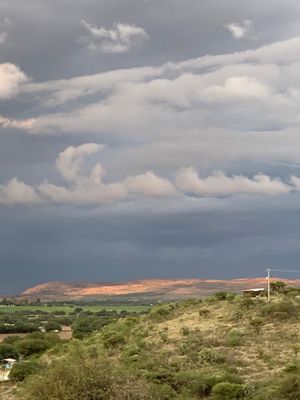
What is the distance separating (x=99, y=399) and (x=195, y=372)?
10.4 meters

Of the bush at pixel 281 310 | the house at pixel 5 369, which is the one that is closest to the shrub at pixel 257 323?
the bush at pixel 281 310

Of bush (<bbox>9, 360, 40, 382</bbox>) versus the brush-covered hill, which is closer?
the brush-covered hill

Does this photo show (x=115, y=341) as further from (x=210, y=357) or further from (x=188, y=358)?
(x=210, y=357)

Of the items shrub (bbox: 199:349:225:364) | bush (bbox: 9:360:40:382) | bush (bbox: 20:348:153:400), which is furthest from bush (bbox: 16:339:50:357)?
bush (bbox: 20:348:153:400)

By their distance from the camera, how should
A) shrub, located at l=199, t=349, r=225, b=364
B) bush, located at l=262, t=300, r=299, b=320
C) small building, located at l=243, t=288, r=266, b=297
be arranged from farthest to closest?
small building, located at l=243, t=288, r=266, b=297, bush, located at l=262, t=300, r=299, b=320, shrub, located at l=199, t=349, r=225, b=364

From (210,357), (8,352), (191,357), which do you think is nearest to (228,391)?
(210,357)

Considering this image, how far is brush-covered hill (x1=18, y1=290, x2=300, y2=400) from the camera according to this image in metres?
46.2

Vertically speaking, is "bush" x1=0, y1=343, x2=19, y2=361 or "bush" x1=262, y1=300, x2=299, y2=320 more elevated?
"bush" x1=262, y1=300, x2=299, y2=320

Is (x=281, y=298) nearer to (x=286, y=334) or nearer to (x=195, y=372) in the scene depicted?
(x=286, y=334)

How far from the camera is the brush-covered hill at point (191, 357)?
4625cm

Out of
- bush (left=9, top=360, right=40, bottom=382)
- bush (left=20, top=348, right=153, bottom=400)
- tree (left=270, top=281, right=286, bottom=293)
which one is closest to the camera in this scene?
bush (left=20, top=348, right=153, bottom=400)

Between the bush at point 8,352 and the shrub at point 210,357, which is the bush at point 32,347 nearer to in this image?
the bush at point 8,352

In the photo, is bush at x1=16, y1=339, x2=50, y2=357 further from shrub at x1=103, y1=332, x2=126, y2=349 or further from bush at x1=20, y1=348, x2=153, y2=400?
bush at x1=20, y1=348, x2=153, y2=400

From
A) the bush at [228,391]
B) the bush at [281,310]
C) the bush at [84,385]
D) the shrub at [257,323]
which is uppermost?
the bush at [281,310]
